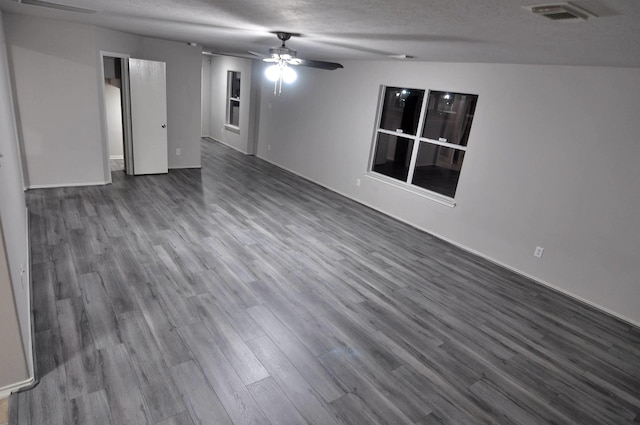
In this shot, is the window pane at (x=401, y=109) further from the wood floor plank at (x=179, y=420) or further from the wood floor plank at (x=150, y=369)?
the wood floor plank at (x=179, y=420)

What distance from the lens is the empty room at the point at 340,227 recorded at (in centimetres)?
228

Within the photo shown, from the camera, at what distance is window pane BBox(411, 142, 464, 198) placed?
519 cm

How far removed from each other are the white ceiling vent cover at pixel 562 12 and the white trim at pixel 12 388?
3.40 meters

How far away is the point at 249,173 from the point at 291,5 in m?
5.38

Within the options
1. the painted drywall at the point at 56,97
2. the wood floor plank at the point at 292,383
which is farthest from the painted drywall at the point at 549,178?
the painted drywall at the point at 56,97

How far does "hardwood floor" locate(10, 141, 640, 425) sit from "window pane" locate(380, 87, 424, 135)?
76.3 inches

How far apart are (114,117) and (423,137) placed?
5825 mm

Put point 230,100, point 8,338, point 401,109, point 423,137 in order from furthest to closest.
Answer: point 230,100 < point 401,109 < point 423,137 < point 8,338

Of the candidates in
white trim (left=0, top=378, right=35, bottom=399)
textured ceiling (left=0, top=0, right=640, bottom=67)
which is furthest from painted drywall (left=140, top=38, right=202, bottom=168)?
white trim (left=0, top=378, right=35, bottom=399)

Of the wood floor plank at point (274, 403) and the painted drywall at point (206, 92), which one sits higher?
the painted drywall at point (206, 92)

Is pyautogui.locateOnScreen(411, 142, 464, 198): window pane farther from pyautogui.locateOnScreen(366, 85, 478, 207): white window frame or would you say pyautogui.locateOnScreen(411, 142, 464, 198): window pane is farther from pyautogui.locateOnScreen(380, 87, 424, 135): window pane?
pyautogui.locateOnScreen(380, 87, 424, 135): window pane

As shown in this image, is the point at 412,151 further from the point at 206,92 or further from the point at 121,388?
the point at 206,92

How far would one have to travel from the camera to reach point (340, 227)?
17.4ft

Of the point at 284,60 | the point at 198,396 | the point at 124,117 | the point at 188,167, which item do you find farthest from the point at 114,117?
the point at 198,396
